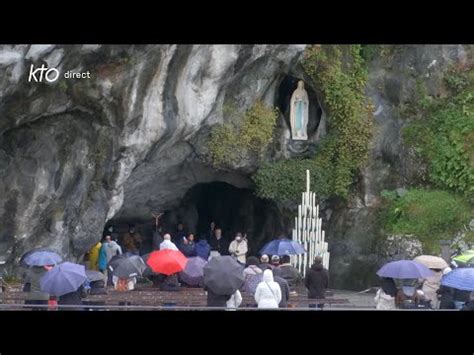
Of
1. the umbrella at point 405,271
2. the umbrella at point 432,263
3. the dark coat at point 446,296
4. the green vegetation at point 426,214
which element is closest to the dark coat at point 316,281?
the umbrella at point 405,271

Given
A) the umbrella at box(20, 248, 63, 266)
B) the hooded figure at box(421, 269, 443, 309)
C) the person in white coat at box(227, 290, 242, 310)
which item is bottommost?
the person in white coat at box(227, 290, 242, 310)

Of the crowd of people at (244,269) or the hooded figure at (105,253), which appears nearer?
the crowd of people at (244,269)

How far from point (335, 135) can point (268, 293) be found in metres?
11.6

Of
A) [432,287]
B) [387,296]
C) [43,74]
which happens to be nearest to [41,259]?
[43,74]

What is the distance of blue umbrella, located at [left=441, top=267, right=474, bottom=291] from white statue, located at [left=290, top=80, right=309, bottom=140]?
35.9 ft

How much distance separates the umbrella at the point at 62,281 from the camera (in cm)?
1593

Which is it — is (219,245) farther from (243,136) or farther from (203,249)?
(243,136)

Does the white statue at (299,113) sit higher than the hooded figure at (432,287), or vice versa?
the white statue at (299,113)

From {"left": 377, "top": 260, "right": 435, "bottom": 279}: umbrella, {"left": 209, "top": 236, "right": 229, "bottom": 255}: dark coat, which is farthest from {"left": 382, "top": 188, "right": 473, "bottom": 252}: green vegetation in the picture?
{"left": 377, "top": 260, "right": 435, "bottom": 279}: umbrella

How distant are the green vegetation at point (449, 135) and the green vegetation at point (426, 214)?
39 centimetres

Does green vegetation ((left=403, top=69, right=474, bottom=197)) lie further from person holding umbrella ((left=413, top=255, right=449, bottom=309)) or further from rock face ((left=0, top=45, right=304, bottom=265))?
person holding umbrella ((left=413, top=255, right=449, bottom=309))

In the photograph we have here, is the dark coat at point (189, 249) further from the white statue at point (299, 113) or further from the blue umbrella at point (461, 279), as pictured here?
the blue umbrella at point (461, 279)

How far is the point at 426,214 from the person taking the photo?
84.3ft

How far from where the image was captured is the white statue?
27.2m
